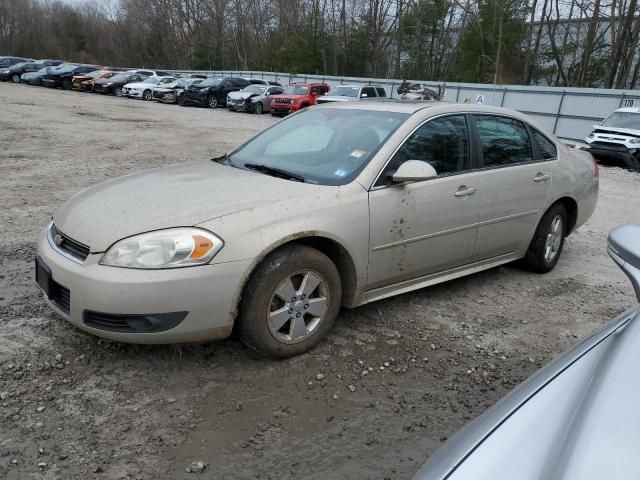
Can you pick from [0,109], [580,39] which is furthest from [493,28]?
[0,109]

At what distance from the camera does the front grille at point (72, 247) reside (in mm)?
3022

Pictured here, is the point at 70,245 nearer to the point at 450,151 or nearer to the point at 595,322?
the point at 450,151

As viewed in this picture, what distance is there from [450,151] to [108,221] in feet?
8.26

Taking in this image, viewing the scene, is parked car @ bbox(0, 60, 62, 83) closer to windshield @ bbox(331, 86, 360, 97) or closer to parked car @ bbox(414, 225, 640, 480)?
windshield @ bbox(331, 86, 360, 97)

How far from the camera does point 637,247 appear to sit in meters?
2.13

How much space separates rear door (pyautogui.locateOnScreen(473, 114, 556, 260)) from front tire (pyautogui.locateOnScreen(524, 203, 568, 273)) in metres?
0.14

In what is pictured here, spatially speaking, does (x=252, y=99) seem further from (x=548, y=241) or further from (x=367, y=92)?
(x=548, y=241)

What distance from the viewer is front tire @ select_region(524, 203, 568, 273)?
5.00 m

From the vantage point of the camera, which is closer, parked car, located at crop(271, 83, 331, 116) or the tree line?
parked car, located at crop(271, 83, 331, 116)

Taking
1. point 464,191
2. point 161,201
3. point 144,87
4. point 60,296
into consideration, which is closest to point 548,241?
point 464,191

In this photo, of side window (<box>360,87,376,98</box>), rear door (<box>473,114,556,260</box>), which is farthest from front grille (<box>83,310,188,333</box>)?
side window (<box>360,87,376,98</box>)

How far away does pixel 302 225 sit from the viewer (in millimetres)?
3217

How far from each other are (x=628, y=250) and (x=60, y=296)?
9.34 feet

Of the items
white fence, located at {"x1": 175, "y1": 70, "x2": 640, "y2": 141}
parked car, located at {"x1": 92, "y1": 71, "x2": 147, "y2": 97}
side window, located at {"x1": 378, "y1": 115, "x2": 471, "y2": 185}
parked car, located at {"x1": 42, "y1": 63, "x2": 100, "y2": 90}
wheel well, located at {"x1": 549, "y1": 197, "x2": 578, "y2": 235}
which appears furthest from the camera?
parked car, located at {"x1": 42, "y1": 63, "x2": 100, "y2": 90}
